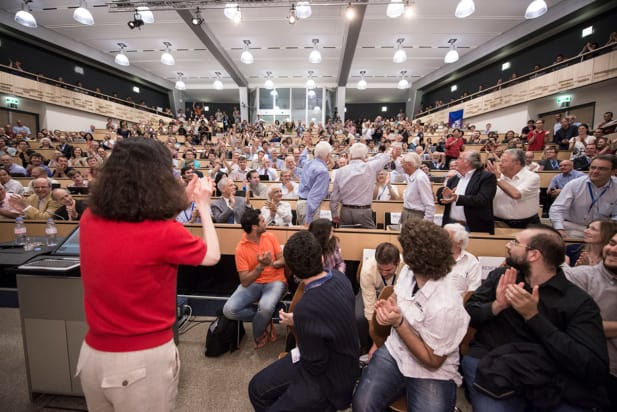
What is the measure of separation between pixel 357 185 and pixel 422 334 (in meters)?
2.04

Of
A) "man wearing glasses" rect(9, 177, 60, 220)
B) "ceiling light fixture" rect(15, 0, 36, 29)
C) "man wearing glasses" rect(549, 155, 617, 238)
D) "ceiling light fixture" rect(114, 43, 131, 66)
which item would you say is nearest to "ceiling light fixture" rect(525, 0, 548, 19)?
"man wearing glasses" rect(549, 155, 617, 238)

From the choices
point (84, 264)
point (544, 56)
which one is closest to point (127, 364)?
point (84, 264)

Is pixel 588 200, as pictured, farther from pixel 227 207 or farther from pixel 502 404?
pixel 227 207

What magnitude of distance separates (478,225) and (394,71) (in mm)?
13397

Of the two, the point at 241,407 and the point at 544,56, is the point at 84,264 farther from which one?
the point at 544,56

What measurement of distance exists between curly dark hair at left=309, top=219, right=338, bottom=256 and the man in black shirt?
113cm

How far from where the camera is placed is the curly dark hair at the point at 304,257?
1.31m

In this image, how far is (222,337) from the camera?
2197mm

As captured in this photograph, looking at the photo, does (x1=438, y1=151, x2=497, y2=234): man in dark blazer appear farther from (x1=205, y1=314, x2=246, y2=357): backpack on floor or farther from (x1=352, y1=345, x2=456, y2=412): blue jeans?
(x1=205, y1=314, x2=246, y2=357): backpack on floor

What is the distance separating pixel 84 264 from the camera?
2.86 feet

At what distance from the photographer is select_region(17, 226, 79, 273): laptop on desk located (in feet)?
4.87

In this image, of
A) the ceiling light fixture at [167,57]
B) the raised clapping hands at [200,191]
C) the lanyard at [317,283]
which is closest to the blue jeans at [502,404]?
the lanyard at [317,283]

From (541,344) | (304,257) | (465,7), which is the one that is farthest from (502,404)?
(465,7)

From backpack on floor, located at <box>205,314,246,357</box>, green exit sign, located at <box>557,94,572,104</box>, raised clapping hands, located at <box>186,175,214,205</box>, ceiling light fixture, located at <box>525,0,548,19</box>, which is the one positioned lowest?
backpack on floor, located at <box>205,314,246,357</box>
